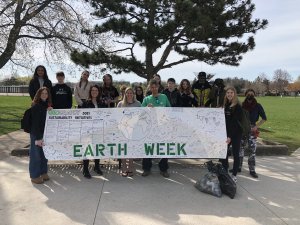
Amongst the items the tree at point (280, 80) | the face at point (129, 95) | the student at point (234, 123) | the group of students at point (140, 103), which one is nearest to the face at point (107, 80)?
the group of students at point (140, 103)

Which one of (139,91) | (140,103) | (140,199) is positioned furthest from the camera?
(139,91)

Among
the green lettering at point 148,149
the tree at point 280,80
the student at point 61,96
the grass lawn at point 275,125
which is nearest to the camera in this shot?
the green lettering at point 148,149

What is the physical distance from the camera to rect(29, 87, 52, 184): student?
647 cm

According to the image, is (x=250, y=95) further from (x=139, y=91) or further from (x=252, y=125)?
(x=139, y=91)

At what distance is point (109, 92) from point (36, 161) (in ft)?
7.77

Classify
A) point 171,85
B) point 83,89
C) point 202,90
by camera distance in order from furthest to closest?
point 202,90 < point 83,89 < point 171,85

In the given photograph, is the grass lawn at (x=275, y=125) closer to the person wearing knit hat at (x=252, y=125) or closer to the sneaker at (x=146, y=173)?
the person wearing knit hat at (x=252, y=125)

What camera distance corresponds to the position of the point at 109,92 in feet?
26.7

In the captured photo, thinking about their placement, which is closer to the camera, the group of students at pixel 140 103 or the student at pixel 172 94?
the group of students at pixel 140 103

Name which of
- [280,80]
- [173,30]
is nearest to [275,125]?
[173,30]

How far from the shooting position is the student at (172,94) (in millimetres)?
7727

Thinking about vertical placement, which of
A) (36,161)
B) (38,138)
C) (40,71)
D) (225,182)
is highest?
(40,71)

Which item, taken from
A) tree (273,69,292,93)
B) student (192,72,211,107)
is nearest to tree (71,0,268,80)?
student (192,72,211,107)

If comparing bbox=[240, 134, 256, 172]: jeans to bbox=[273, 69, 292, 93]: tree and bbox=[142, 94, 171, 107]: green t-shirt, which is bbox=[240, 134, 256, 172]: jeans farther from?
bbox=[273, 69, 292, 93]: tree
